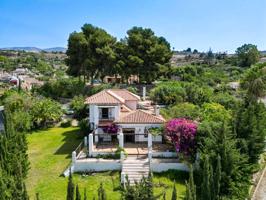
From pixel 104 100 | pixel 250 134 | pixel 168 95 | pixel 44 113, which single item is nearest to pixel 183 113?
pixel 104 100

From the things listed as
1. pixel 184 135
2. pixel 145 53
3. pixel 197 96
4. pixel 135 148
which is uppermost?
pixel 145 53

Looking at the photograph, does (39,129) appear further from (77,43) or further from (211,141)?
(211,141)

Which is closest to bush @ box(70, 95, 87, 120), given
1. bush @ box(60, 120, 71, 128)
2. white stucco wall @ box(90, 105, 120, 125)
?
bush @ box(60, 120, 71, 128)

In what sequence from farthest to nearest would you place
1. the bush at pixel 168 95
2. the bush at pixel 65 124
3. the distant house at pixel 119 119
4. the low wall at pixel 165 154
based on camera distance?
the bush at pixel 168 95 < the bush at pixel 65 124 < the distant house at pixel 119 119 < the low wall at pixel 165 154

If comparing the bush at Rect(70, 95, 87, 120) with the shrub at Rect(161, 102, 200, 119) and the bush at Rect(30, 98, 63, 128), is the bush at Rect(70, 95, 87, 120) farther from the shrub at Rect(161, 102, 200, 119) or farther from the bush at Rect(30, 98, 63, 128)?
the shrub at Rect(161, 102, 200, 119)

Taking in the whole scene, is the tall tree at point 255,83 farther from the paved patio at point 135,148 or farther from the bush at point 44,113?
the bush at point 44,113

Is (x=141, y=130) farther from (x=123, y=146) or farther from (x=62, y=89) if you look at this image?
(x=62, y=89)

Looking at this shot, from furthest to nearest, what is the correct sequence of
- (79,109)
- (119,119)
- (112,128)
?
(79,109), (119,119), (112,128)

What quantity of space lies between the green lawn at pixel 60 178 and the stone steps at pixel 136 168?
78cm

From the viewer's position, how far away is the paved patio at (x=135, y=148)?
27141mm

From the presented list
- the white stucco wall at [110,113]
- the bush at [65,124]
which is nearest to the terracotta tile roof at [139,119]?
the white stucco wall at [110,113]

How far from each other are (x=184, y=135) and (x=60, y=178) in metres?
9.79

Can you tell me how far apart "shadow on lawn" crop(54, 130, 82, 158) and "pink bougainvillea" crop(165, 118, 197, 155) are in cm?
960

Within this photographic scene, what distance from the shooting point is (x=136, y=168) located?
24.3 m
